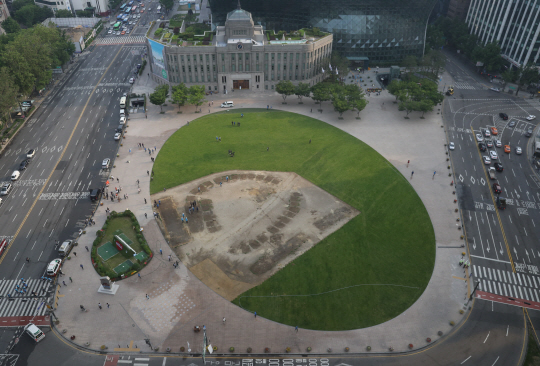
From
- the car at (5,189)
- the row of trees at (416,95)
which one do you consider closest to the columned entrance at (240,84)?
the row of trees at (416,95)

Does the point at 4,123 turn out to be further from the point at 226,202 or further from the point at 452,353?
the point at 452,353

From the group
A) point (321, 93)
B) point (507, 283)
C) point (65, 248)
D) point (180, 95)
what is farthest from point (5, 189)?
point (507, 283)

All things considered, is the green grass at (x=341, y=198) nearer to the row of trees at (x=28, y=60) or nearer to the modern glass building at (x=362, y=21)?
the row of trees at (x=28, y=60)

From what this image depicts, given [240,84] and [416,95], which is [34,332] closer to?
[240,84]

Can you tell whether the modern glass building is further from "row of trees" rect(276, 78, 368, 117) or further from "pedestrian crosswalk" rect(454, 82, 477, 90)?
"row of trees" rect(276, 78, 368, 117)

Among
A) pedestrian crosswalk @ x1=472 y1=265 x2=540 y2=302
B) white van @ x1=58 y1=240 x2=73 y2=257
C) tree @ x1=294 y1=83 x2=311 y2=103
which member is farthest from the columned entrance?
pedestrian crosswalk @ x1=472 y1=265 x2=540 y2=302
